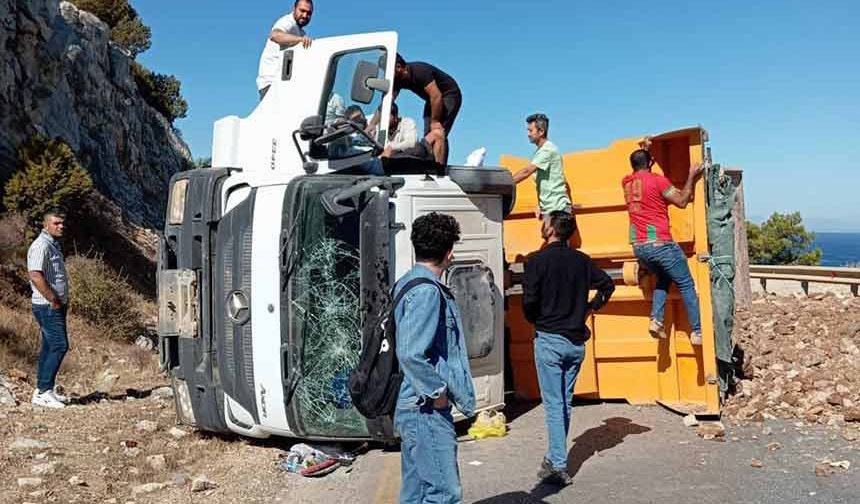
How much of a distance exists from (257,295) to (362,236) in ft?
2.96

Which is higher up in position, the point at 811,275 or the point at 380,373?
the point at 811,275

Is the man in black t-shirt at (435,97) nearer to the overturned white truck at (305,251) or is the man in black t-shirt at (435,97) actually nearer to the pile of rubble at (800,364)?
the overturned white truck at (305,251)

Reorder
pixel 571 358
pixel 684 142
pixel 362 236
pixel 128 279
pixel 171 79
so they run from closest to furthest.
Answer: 1. pixel 571 358
2. pixel 362 236
3. pixel 684 142
4. pixel 128 279
5. pixel 171 79

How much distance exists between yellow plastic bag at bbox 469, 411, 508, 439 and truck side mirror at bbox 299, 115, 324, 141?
2.55 m

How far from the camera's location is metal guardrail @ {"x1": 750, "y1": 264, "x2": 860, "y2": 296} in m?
14.1

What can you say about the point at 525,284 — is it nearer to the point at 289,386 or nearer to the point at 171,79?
the point at 289,386

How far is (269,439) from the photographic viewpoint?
6562 mm

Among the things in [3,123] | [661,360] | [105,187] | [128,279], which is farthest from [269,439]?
[105,187]

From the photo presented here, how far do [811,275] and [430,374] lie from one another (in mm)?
15725

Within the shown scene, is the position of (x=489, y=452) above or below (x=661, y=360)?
below

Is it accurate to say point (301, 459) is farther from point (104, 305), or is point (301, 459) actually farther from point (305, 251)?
point (104, 305)

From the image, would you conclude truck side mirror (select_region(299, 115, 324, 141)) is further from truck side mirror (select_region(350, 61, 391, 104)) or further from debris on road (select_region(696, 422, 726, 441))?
debris on road (select_region(696, 422, 726, 441))

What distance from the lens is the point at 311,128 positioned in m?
6.11

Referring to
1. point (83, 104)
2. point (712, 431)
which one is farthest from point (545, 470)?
point (83, 104)
